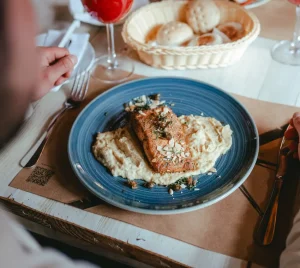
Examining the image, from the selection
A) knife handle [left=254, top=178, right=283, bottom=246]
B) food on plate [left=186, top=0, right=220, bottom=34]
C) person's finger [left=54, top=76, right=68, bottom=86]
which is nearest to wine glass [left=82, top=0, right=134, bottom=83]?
person's finger [left=54, top=76, right=68, bottom=86]

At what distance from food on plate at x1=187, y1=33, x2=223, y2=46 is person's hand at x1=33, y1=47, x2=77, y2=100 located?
348 millimetres

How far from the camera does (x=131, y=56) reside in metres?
1.24

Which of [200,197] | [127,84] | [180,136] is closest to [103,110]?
[127,84]

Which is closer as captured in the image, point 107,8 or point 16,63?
point 16,63

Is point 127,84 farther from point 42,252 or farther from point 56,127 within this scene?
point 42,252

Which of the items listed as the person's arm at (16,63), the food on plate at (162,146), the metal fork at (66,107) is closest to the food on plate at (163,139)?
the food on plate at (162,146)

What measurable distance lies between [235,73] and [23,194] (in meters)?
0.67

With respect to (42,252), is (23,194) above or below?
below

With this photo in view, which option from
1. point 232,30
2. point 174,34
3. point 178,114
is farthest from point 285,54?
point 178,114

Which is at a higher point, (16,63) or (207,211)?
(16,63)

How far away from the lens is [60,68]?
1063mm

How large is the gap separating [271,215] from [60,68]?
2.13 ft

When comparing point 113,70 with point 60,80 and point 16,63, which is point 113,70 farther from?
point 16,63

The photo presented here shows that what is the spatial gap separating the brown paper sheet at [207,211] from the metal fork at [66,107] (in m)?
0.01
